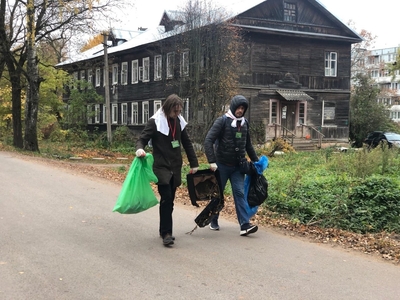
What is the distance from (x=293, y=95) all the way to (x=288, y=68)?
2000 millimetres

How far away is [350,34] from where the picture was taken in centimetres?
3306

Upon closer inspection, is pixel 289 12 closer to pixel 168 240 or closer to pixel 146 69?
pixel 146 69

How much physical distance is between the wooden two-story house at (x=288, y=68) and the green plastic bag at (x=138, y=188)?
20.6m

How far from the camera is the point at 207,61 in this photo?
23.8 metres

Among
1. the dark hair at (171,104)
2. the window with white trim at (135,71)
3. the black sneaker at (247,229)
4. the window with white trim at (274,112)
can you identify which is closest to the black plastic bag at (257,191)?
the black sneaker at (247,229)

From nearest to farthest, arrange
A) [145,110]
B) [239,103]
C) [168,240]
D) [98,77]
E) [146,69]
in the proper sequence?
1. [168,240]
2. [239,103]
3. [146,69]
4. [145,110]
5. [98,77]

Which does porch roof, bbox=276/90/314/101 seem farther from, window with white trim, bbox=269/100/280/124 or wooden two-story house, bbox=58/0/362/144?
window with white trim, bbox=269/100/280/124

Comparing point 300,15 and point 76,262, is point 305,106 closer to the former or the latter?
point 300,15

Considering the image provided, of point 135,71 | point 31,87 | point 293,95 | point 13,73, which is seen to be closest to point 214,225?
point 31,87

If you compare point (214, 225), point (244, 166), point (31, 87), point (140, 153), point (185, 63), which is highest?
point (185, 63)

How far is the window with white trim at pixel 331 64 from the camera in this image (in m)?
32.8

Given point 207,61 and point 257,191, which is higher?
point 207,61

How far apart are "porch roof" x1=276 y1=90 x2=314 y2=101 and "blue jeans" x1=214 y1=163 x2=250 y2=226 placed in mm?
23515

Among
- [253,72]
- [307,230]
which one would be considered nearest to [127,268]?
[307,230]
